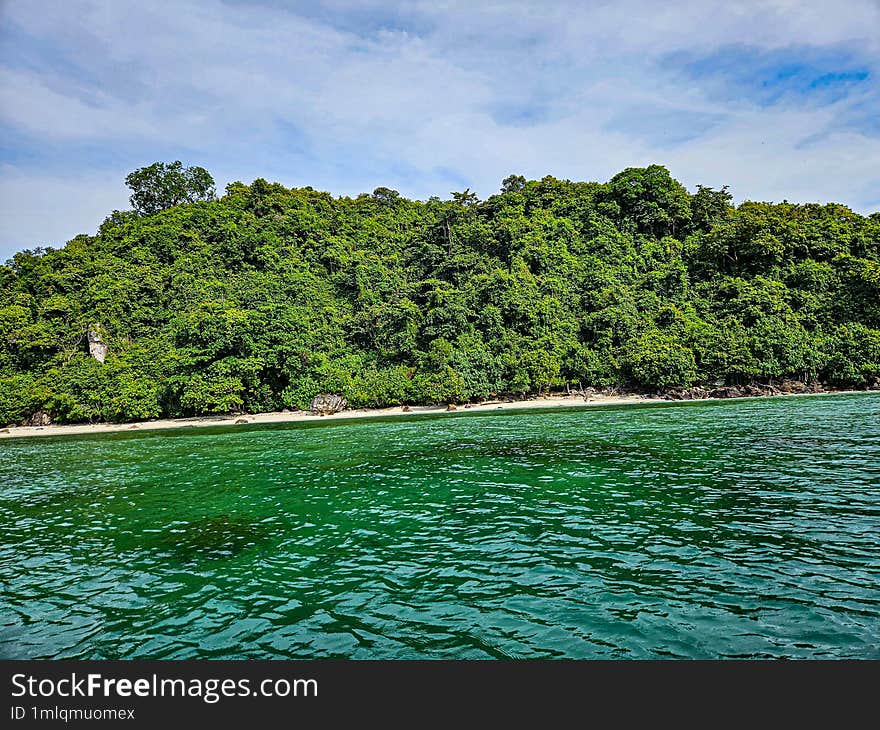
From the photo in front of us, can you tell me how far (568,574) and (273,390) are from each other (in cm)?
4750

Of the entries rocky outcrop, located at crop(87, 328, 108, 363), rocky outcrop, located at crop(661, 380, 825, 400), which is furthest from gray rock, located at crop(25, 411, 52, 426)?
rocky outcrop, located at crop(661, 380, 825, 400)

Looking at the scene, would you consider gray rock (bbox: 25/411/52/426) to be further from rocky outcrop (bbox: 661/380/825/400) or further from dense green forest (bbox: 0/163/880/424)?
rocky outcrop (bbox: 661/380/825/400)

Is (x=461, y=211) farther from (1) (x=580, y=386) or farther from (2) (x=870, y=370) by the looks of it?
(2) (x=870, y=370)

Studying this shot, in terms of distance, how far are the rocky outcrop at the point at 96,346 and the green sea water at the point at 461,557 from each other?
120ft

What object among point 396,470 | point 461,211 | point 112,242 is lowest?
point 396,470

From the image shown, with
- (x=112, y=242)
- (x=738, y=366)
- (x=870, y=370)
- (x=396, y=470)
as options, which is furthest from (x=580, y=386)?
(x=112, y=242)

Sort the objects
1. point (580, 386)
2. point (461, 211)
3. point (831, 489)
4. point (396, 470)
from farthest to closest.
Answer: point (461, 211) → point (580, 386) → point (396, 470) → point (831, 489)

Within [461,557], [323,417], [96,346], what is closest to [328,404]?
[323,417]

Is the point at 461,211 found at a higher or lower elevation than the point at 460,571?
higher

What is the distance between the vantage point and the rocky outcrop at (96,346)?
174 ft

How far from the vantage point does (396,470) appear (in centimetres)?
1925

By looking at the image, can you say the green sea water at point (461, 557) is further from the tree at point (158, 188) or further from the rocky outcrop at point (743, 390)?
the tree at point (158, 188)

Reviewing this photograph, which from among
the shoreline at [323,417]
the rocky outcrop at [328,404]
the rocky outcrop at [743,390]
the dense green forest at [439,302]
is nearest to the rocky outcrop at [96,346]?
the dense green forest at [439,302]

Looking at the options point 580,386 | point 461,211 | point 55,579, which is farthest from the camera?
point 461,211
